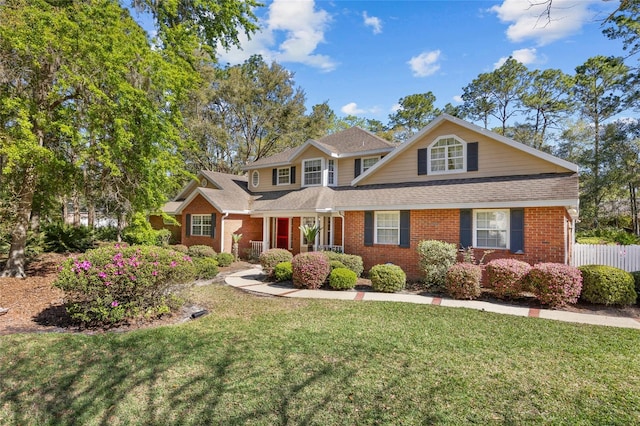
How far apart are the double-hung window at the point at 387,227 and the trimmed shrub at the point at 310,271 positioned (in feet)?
10.1

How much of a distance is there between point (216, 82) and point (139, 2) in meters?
17.7

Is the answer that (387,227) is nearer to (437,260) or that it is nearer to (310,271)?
(437,260)

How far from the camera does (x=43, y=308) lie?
7891 millimetres

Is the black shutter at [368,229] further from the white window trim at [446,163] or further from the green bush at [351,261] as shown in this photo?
the white window trim at [446,163]

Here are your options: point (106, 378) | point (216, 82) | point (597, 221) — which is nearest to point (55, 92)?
point (106, 378)

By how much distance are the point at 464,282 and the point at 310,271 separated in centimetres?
473

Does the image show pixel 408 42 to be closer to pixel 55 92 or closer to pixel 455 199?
pixel 455 199

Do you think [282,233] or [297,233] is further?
[282,233]

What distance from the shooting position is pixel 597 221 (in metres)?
28.7

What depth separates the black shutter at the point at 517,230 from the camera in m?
10.7

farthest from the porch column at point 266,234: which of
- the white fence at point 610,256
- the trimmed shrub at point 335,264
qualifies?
the white fence at point 610,256

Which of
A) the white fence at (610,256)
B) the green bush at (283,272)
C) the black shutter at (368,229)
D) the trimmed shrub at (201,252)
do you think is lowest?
the green bush at (283,272)

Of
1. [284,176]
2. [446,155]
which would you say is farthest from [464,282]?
[284,176]

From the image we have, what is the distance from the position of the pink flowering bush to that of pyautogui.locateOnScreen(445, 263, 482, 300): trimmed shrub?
7.38m
